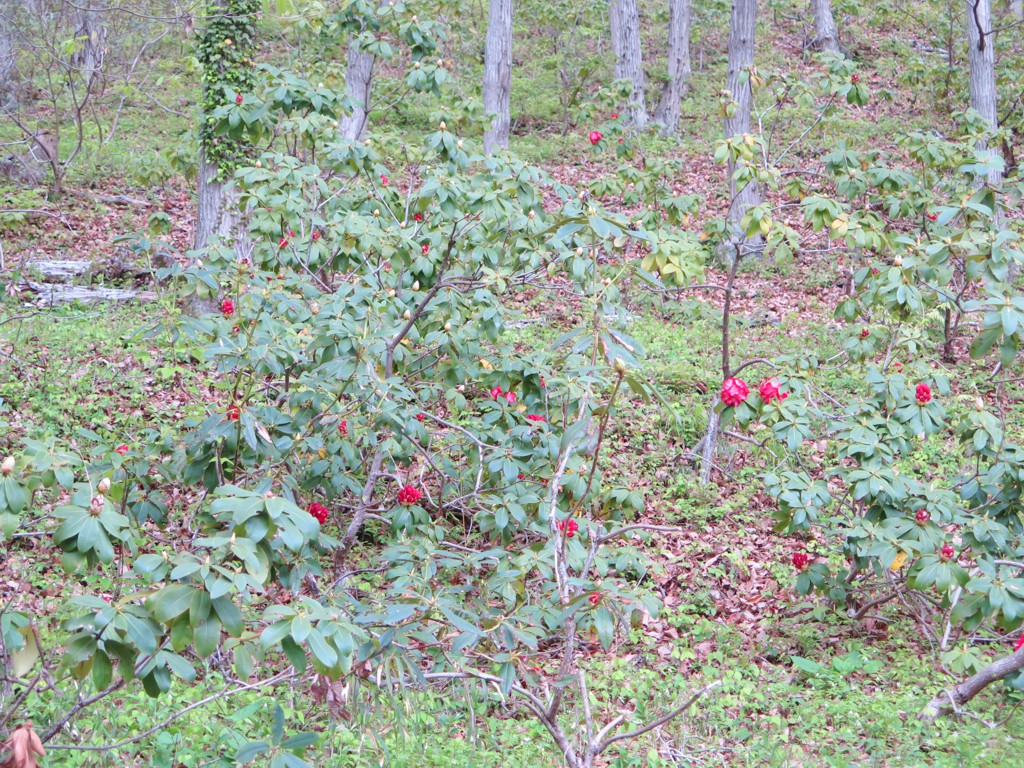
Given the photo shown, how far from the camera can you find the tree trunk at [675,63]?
13.7 metres

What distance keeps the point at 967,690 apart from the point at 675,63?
39.3 ft

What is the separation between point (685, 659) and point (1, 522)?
143 inches

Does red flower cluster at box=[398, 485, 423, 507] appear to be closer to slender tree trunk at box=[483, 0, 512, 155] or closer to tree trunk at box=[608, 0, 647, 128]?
slender tree trunk at box=[483, 0, 512, 155]

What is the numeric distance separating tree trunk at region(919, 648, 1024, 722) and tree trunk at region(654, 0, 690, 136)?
36.0 ft

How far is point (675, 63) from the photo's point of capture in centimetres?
1393

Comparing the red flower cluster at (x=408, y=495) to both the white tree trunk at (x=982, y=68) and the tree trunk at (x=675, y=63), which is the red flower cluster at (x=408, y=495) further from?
the tree trunk at (x=675, y=63)

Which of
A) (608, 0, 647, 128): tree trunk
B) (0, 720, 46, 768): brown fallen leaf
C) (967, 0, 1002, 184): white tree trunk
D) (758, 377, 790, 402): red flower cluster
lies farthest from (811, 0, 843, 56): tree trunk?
(0, 720, 46, 768): brown fallen leaf

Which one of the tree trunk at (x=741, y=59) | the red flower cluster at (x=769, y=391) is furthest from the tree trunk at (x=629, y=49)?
the red flower cluster at (x=769, y=391)

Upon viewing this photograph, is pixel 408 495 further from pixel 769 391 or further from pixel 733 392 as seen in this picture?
pixel 769 391

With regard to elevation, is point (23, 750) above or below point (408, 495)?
above

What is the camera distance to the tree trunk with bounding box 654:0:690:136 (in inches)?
540

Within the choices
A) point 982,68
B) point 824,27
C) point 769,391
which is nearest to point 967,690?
point 769,391

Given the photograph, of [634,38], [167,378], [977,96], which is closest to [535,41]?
[634,38]

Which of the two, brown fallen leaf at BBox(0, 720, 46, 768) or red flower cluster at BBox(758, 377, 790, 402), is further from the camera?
red flower cluster at BBox(758, 377, 790, 402)
